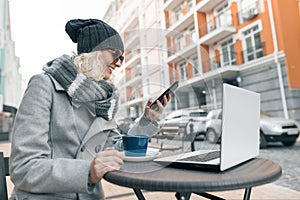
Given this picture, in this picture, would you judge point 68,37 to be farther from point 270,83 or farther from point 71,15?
point 270,83

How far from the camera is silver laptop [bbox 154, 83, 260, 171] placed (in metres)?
0.35

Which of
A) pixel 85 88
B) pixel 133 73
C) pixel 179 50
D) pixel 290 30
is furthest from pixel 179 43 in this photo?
pixel 290 30

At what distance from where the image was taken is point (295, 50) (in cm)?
254

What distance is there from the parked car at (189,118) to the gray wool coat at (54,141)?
0.14 ft

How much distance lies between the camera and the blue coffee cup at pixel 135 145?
44cm

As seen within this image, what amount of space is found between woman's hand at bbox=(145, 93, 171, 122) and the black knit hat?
0.14 m

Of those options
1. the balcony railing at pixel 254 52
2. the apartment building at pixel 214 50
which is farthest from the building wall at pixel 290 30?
the balcony railing at pixel 254 52

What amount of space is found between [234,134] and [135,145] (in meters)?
0.19

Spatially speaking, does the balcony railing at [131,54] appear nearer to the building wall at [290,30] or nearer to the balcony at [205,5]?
the building wall at [290,30]

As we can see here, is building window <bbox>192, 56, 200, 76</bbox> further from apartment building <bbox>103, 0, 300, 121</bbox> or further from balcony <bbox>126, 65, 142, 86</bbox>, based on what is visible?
balcony <bbox>126, 65, 142, 86</bbox>

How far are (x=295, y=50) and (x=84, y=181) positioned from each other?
9.54ft

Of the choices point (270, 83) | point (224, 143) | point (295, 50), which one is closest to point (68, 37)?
point (224, 143)

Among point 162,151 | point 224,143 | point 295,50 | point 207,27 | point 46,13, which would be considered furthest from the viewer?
point 207,27

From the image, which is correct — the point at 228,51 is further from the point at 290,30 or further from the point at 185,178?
the point at 185,178
